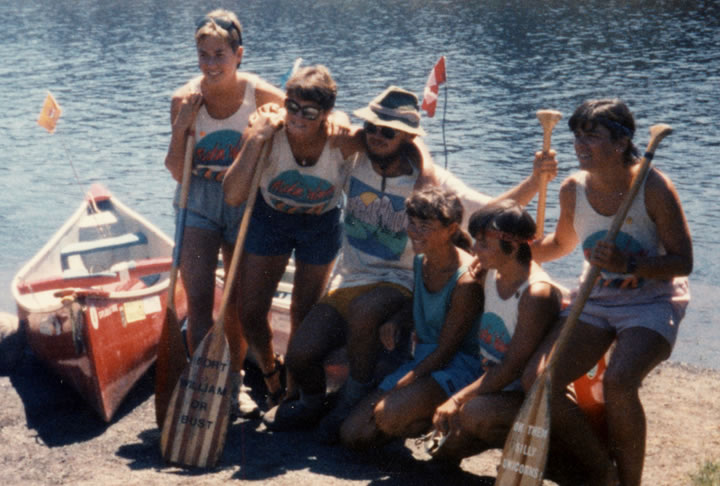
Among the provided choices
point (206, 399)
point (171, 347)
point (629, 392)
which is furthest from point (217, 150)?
point (629, 392)

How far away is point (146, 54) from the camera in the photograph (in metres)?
26.1

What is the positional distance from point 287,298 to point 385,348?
6.00 feet

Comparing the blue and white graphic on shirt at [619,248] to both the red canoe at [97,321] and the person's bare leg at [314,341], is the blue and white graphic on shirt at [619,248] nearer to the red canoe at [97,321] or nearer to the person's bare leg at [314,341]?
the person's bare leg at [314,341]

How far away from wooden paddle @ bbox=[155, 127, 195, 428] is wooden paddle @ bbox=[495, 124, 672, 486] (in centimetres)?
207

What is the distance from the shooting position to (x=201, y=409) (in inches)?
200

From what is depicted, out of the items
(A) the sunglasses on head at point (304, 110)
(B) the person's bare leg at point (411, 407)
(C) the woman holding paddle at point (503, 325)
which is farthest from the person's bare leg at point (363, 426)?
(A) the sunglasses on head at point (304, 110)

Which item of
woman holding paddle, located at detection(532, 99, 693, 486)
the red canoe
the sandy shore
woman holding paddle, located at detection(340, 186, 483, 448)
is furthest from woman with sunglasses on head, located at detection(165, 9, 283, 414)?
woman holding paddle, located at detection(532, 99, 693, 486)

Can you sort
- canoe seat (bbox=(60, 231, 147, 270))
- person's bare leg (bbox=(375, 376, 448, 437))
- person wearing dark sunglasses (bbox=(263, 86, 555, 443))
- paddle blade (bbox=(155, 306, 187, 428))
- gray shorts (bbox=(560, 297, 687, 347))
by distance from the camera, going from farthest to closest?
canoe seat (bbox=(60, 231, 147, 270)) → paddle blade (bbox=(155, 306, 187, 428)) → person wearing dark sunglasses (bbox=(263, 86, 555, 443)) → person's bare leg (bbox=(375, 376, 448, 437)) → gray shorts (bbox=(560, 297, 687, 347))

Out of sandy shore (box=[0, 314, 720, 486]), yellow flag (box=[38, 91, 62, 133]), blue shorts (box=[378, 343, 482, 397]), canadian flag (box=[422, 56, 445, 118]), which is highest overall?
canadian flag (box=[422, 56, 445, 118])

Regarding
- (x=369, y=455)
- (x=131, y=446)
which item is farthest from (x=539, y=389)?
(x=131, y=446)

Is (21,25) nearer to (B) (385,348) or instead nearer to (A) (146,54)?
(A) (146,54)

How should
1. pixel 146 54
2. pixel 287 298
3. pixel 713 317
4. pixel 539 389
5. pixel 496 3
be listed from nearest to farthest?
pixel 539 389, pixel 287 298, pixel 713 317, pixel 146 54, pixel 496 3

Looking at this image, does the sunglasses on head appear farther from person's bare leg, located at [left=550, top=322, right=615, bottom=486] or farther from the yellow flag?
the yellow flag

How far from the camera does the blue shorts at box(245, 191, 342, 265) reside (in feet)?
17.1
